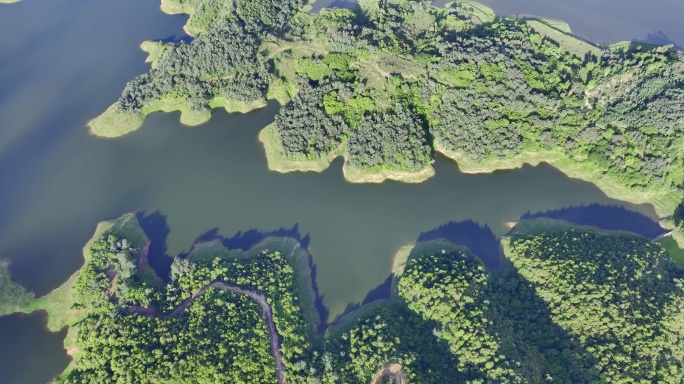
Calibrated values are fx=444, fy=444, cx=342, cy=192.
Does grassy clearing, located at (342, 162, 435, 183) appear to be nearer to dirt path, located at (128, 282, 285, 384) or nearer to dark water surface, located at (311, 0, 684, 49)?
dirt path, located at (128, 282, 285, 384)

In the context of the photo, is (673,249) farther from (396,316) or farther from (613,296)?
(396,316)

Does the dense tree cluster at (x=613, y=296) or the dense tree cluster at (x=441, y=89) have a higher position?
the dense tree cluster at (x=441, y=89)

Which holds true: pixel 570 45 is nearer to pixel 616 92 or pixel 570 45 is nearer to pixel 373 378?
pixel 616 92

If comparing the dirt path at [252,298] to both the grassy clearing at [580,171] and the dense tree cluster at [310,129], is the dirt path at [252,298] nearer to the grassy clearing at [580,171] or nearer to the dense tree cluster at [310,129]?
the dense tree cluster at [310,129]

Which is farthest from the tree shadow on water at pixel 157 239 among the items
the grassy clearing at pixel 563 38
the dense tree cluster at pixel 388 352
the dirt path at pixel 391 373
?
the grassy clearing at pixel 563 38

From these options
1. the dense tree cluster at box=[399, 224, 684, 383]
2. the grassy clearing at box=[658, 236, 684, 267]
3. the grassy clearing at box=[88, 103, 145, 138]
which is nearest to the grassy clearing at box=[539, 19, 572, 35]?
the grassy clearing at box=[658, 236, 684, 267]

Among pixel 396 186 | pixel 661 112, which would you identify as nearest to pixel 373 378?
pixel 396 186

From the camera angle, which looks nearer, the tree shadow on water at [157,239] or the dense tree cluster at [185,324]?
the dense tree cluster at [185,324]
